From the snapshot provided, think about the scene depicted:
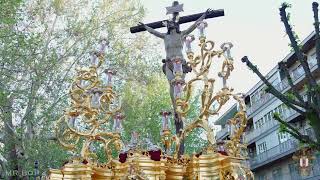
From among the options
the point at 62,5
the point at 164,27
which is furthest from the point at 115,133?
the point at 62,5

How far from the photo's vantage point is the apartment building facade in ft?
99.5

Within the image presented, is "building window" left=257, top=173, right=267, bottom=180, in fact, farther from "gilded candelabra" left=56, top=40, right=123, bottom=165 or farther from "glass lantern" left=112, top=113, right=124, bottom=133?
"glass lantern" left=112, top=113, right=124, bottom=133

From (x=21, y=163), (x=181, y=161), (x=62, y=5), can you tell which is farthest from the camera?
(x=62, y=5)

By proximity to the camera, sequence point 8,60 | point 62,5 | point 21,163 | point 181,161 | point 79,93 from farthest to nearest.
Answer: point 62,5 → point 21,163 → point 8,60 → point 79,93 → point 181,161

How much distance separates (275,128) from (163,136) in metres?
27.7

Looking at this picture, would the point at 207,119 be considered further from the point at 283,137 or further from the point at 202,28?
the point at 283,137

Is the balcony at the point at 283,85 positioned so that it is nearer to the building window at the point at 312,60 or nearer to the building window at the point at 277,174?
the building window at the point at 312,60

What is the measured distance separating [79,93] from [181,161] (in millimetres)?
2193

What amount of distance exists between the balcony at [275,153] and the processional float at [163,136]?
22.7 m

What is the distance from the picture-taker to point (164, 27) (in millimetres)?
10289

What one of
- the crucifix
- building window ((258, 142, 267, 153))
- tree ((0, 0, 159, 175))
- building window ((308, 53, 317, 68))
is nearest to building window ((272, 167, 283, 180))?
building window ((258, 142, 267, 153))

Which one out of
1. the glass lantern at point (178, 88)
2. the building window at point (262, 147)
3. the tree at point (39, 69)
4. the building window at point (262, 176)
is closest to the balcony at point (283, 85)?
the building window at point (262, 147)

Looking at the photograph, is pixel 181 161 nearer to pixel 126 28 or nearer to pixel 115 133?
pixel 115 133

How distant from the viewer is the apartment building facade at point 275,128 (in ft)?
99.5
